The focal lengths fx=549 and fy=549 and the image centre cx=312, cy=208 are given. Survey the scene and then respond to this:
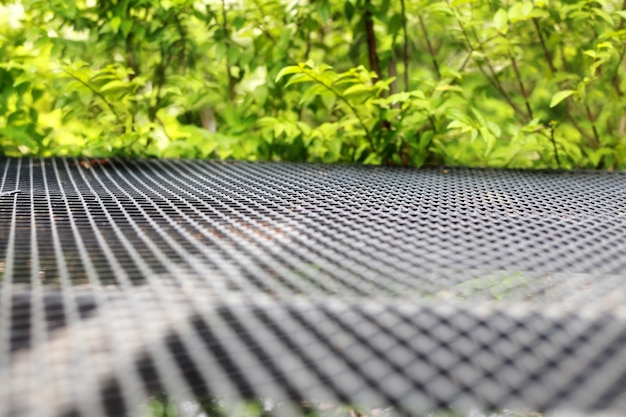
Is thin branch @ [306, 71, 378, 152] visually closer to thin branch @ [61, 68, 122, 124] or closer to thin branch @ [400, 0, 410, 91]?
thin branch @ [400, 0, 410, 91]

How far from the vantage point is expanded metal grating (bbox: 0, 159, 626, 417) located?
474 millimetres

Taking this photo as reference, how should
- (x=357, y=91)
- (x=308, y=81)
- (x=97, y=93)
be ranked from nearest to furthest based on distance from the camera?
(x=357, y=91) < (x=97, y=93) < (x=308, y=81)

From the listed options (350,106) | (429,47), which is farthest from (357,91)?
(429,47)

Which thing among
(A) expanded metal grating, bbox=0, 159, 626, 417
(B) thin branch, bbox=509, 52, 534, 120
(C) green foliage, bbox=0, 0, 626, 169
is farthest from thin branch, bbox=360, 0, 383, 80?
(A) expanded metal grating, bbox=0, 159, 626, 417

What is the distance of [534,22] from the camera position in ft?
6.43

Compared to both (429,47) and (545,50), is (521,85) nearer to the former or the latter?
(545,50)

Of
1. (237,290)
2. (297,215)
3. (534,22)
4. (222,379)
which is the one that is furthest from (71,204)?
(534,22)

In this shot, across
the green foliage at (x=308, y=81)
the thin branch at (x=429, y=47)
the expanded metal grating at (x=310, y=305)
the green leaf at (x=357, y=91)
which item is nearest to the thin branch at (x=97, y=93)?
the green foliage at (x=308, y=81)

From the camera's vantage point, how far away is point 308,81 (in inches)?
75.9

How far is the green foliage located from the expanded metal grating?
773 millimetres

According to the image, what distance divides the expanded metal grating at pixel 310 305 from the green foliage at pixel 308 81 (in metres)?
0.77

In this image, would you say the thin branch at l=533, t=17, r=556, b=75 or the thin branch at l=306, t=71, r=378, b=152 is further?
the thin branch at l=533, t=17, r=556, b=75

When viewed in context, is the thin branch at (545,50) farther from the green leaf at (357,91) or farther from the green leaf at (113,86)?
the green leaf at (113,86)

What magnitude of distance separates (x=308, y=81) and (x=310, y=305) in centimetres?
144
